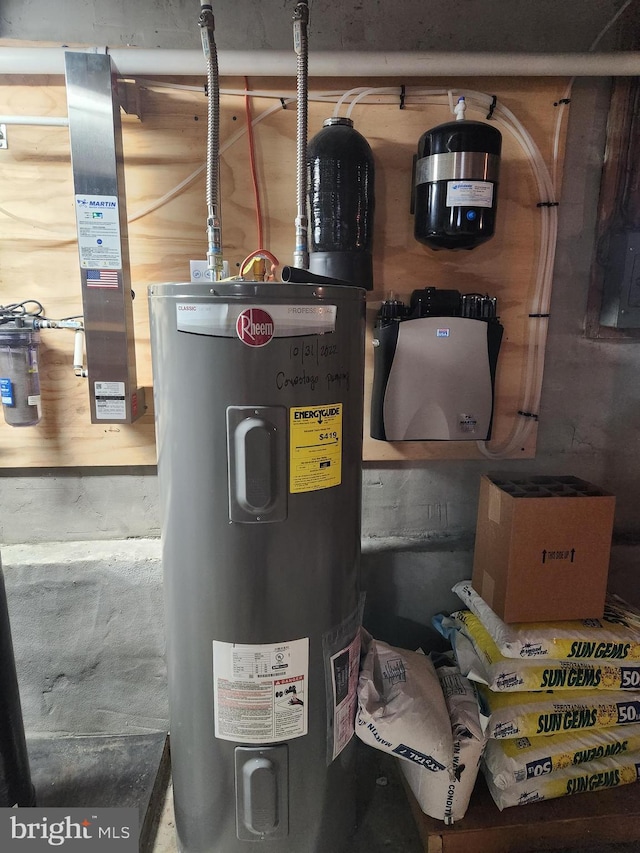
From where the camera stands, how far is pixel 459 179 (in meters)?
1.19

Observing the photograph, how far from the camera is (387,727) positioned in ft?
3.64

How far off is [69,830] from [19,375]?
1120 millimetres

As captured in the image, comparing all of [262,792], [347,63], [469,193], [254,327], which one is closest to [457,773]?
[262,792]

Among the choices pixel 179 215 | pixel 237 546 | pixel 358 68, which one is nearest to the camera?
pixel 237 546

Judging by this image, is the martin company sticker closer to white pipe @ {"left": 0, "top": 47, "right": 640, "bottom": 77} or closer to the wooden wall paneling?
the wooden wall paneling

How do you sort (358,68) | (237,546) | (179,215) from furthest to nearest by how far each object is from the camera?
1. (179,215)
2. (358,68)
3. (237,546)

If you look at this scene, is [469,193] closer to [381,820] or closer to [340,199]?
[340,199]

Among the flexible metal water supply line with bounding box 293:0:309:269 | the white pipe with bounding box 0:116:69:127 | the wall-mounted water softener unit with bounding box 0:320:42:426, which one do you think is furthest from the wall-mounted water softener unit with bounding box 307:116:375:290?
the wall-mounted water softener unit with bounding box 0:320:42:426

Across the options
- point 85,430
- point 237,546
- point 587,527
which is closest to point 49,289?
point 85,430

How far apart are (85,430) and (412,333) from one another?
94 centimetres

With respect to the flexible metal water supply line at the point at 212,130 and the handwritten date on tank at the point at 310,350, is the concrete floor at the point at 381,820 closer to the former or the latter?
the handwritten date on tank at the point at 310,350

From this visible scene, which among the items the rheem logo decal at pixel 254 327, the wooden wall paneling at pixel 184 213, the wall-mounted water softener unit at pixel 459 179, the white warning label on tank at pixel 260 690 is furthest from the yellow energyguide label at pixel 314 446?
the wall-mounted water softener unit at pixel 459 179

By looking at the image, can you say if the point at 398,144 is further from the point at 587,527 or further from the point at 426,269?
the point at 587,527

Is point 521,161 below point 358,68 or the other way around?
below
